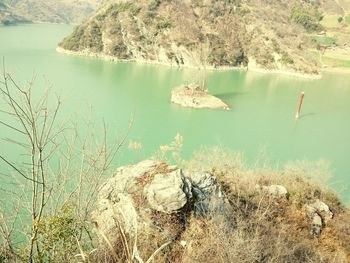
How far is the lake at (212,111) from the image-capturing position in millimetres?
22844

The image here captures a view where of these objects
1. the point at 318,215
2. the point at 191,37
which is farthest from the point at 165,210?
the point at 191,37

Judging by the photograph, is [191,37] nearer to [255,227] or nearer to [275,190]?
Answer: [275,190]

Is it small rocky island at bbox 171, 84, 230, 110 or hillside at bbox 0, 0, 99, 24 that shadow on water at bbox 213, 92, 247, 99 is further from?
hillside at bbox 0, 0, 99, 24

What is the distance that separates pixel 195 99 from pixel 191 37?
81.5 ft

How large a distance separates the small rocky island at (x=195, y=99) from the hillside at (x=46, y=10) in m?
76.9

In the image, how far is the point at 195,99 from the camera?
32.2 meters

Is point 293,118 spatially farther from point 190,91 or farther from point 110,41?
point 110,41

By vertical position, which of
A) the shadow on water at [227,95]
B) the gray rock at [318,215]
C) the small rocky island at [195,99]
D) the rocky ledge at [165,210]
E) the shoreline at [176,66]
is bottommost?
the shoreline at [176,66]

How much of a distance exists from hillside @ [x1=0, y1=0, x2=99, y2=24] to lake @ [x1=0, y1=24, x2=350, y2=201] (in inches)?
2590

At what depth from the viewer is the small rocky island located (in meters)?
31.9

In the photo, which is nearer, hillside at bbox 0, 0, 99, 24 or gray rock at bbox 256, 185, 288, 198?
gray rock at bbox 256, 185, 288, 198

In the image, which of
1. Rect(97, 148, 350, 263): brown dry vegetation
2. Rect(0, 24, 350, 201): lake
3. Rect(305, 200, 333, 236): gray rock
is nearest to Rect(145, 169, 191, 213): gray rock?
Rect(97, 148, 350, 263): brown dry vegetation

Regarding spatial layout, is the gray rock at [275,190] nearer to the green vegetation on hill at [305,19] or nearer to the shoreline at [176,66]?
the shoreline at [176,66]

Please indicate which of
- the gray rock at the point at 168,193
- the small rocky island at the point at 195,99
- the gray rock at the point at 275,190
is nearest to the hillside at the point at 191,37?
the small rocky island at the point at 195,99
